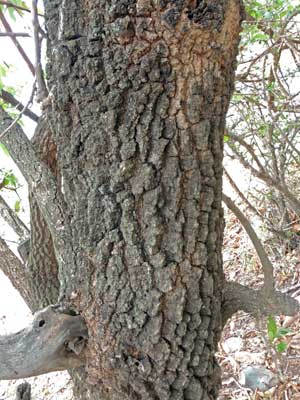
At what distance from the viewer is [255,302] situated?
129cm

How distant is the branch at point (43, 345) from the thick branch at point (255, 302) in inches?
14.5

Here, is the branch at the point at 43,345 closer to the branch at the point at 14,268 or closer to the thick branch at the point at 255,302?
the thick branch at the point at 255,302

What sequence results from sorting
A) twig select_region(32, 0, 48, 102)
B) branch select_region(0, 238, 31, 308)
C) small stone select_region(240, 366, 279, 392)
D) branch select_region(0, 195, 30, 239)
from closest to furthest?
twig select_region(32, 0, 48, 102), branch select_region(0, 238, 31, 308), branch select_region(0, 195, 30, 239), small stone select_region(240, 366, 279, 392)

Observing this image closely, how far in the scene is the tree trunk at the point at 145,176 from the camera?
41.9 inches

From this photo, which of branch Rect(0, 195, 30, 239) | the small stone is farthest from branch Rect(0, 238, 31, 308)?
the small stone

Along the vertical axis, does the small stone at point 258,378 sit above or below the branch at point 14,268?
below

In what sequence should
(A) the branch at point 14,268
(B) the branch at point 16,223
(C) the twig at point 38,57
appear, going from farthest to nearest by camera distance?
(B) the branch at point 16,223
(A) the branch at point 14,268
(C) the twig at point 38,57

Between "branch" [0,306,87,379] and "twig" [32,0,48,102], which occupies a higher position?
"twig" [32,0,48,102]

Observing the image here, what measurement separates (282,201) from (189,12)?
2.46 metres

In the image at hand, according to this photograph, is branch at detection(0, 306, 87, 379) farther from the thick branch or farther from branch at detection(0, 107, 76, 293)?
the thick branch

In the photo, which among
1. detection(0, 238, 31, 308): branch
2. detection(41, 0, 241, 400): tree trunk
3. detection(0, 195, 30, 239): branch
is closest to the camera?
detection(41, 0, 241, 400): tree trunk

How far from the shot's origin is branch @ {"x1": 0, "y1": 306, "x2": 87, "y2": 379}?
1.23 metres

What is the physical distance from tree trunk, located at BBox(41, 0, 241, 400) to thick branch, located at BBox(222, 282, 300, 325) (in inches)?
1.7

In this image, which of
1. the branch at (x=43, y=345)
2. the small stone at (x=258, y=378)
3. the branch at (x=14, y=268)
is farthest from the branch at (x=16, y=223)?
the small stone at (x=258, y=378)
